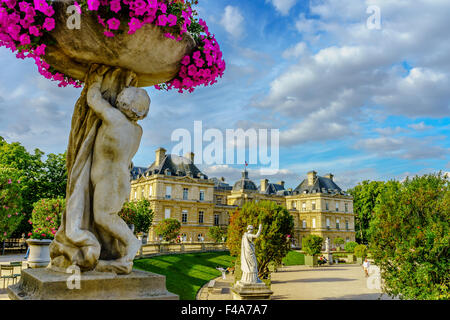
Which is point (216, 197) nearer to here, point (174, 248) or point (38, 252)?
point (174, 248)

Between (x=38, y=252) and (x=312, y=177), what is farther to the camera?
(x=312, y=177)

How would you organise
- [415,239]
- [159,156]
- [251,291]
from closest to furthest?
[415,239]
[251,291]
[159,156]

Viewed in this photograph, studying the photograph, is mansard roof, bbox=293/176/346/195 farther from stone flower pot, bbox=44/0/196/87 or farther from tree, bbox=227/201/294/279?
stone flower pot, bbox=44/0/196/87

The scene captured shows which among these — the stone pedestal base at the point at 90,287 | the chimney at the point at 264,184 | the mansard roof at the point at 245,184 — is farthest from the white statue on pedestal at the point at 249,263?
the chimney at the point at 264,184

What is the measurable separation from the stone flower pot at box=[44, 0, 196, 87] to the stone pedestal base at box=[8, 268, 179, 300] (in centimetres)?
173

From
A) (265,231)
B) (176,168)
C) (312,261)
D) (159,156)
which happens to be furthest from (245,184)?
(265,231)

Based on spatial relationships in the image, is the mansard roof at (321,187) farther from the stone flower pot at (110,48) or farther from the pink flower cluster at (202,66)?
the stone flower pot at (110,48)

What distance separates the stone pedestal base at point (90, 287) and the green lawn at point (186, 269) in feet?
37.1

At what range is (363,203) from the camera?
5528 cm

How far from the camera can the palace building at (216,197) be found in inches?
1684

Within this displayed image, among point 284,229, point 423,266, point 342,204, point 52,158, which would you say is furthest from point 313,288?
point 342,204

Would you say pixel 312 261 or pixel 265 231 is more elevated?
pixel 265 231

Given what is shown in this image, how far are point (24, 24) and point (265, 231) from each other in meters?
15.9
